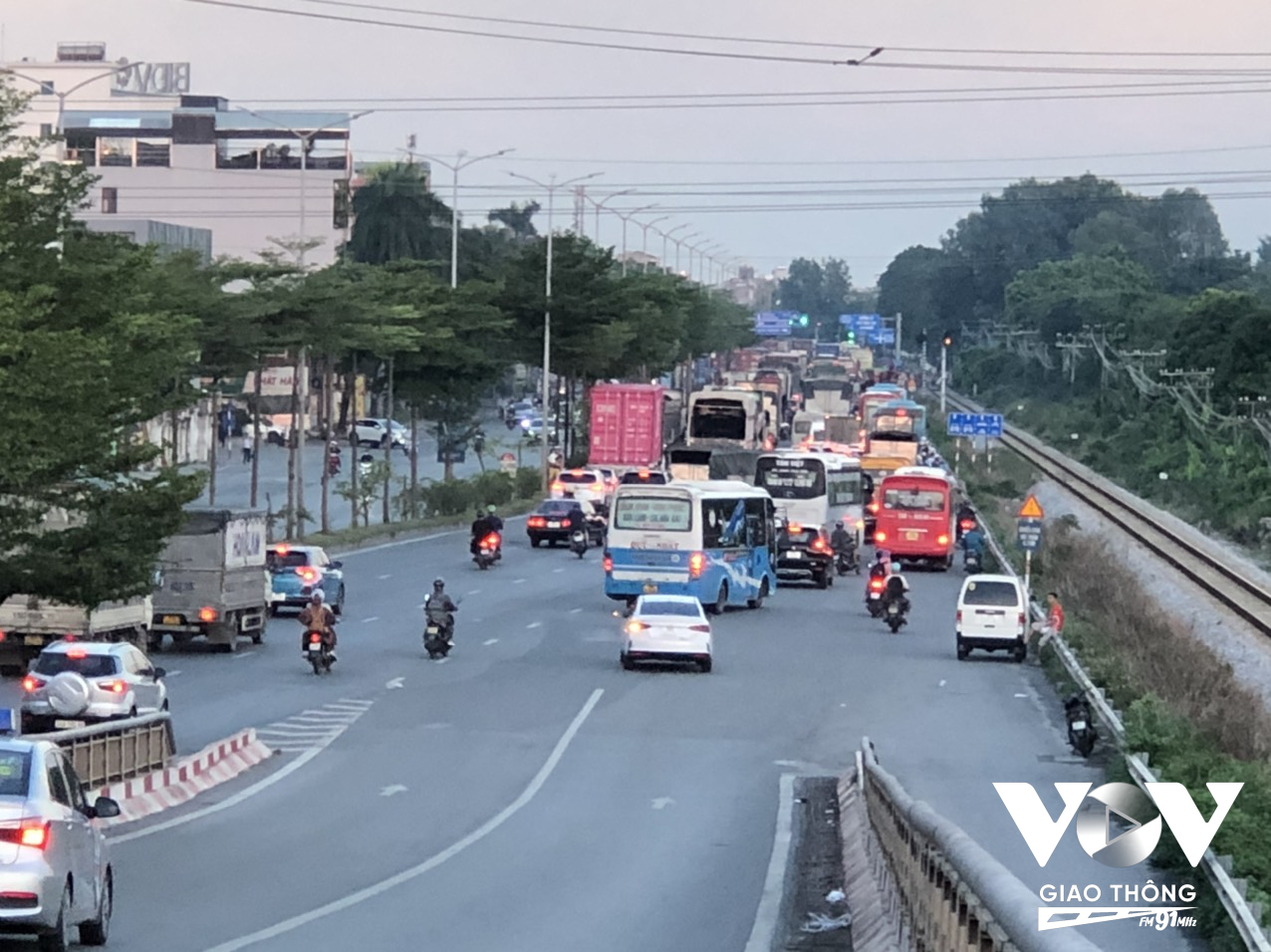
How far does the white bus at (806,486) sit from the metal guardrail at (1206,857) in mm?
14418

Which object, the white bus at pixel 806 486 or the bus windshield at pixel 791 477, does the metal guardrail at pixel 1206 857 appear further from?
the bus windshield at pixel 791 477

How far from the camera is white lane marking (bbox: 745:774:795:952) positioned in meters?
17.0

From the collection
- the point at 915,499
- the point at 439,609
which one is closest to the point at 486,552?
the point at 915,499

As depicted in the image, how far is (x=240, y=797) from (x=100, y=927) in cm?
973

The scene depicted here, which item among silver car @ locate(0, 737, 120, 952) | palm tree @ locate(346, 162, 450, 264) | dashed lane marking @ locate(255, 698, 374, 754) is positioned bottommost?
dashed lane marking @ locate(255, 698, 374, 754)

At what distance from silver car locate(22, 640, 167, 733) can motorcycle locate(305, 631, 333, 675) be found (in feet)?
25.7

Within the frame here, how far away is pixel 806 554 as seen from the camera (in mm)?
57281

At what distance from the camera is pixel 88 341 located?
29.1 metres

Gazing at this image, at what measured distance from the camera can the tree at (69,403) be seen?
28781 mm

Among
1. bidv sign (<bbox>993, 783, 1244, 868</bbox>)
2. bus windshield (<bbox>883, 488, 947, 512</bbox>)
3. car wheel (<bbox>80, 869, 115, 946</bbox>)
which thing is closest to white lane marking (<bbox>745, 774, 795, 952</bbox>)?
bidv sign (<bbox>993, 783, 1244, 868</bbox>)

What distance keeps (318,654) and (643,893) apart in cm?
1842

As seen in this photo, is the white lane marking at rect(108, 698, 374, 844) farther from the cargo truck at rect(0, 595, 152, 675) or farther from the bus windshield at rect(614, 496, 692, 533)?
the bus windshield at rect(614, 496, 692, 533)

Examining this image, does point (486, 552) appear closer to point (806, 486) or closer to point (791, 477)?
A: point (791, 477)

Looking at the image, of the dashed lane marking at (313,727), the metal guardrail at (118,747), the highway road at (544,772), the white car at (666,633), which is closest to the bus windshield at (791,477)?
the highway road at (544,772)
